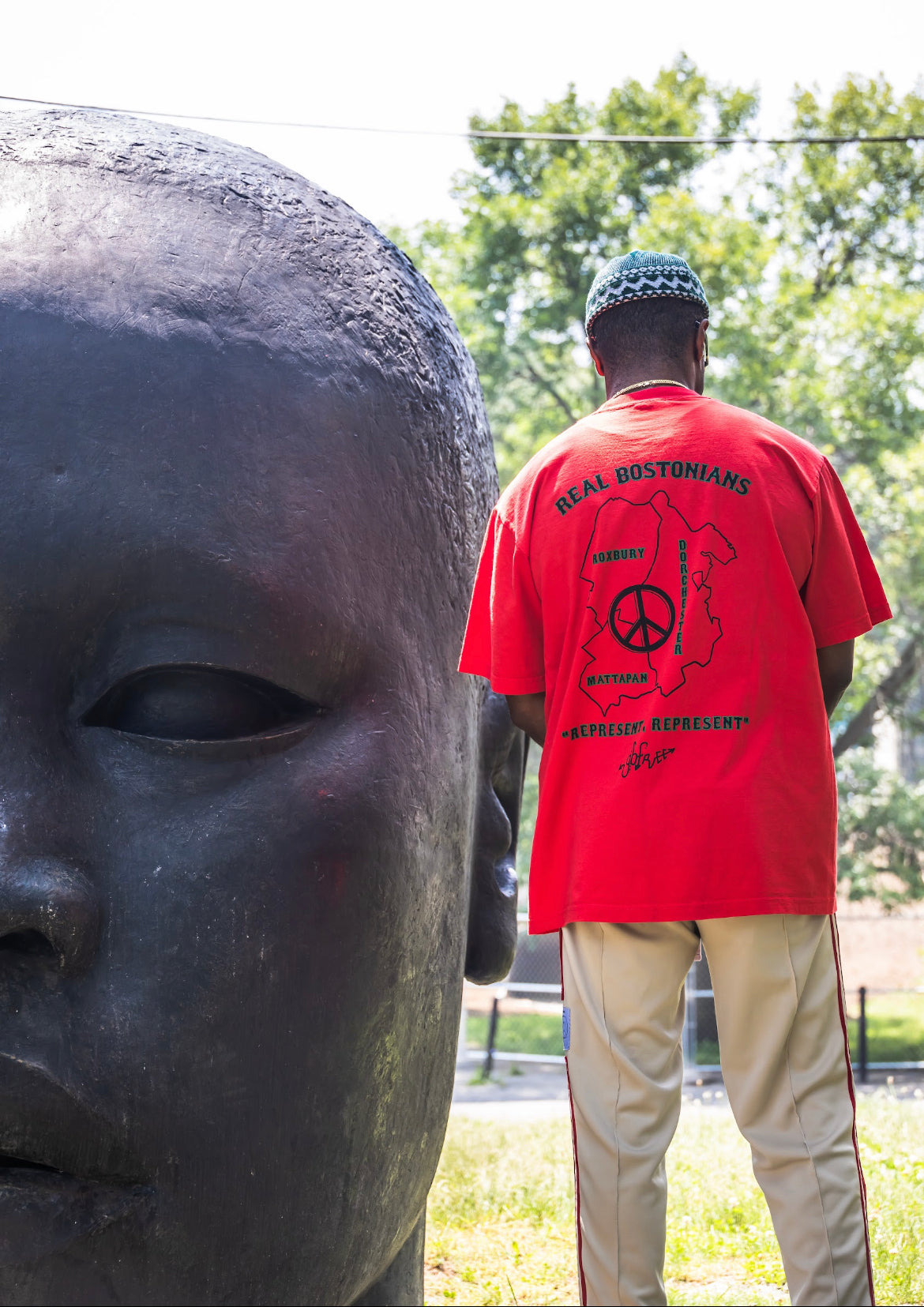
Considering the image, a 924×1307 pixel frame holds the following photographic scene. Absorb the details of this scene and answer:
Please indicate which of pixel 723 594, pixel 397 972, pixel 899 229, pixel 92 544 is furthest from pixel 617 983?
pixel 899 229

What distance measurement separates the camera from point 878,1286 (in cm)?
287

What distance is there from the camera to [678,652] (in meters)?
1.91

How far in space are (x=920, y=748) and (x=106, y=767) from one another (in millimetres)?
29646

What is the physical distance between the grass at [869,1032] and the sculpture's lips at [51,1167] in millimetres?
11834

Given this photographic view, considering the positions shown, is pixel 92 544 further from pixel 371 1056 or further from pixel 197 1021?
pixel 371 1056

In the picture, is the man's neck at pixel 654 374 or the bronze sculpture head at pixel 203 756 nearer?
the bronze sculpture head at pixel 203 756

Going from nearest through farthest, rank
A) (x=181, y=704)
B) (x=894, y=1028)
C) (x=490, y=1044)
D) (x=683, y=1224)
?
1. (x=181, y=704)
2. (x=683, y=1224)
3. (x=490, y=1044)
4. (x=894, y=1028)

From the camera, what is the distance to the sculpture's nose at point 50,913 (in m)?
1.55

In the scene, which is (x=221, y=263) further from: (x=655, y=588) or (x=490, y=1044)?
(x=490, y=1044)

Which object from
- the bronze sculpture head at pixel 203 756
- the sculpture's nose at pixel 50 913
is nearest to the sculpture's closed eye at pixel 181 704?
the bronze sculpture head at pixel 203 756

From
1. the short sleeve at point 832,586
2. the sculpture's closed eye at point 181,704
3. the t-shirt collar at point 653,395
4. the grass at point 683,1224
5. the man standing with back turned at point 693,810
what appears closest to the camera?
the sculpture's closed eye at point 181,704

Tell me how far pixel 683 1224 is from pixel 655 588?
2998mm

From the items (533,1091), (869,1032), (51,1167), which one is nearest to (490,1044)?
(533,1091)

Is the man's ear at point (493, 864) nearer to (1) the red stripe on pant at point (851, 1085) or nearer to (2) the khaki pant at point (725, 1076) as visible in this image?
(2) the khaki pant at point (725, 1076)
